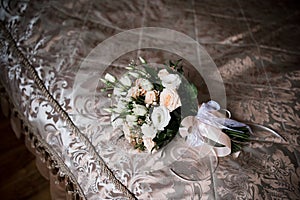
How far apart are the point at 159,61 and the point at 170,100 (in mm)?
438

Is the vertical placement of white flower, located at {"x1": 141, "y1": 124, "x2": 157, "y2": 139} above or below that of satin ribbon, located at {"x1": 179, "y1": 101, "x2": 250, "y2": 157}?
above

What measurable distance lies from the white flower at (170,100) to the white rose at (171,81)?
3 centimetres

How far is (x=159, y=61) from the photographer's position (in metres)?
1.47

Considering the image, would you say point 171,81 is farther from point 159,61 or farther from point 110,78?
point 159,61

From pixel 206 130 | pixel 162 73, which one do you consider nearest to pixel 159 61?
pixel 162 73

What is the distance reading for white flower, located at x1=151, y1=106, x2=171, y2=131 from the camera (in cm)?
104

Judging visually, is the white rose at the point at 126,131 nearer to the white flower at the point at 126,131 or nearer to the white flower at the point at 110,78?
the white flower at the point at 126,131

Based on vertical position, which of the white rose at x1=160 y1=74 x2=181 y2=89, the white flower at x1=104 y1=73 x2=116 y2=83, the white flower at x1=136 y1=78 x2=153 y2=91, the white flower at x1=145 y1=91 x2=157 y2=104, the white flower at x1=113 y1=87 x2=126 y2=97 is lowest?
the white flower at x1=113 y1=87 x2=126 y2=97

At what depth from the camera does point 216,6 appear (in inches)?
71.0

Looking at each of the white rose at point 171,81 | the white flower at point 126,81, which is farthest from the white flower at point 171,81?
the white flower at point 126,81

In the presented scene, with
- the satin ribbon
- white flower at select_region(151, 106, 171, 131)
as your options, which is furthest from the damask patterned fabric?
white flower at select_region(151, 106, 171, 131)

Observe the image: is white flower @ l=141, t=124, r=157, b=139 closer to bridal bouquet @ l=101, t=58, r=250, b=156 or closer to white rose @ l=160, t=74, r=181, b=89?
bridal bouquet @ l=101, t=58, r=250, b=156

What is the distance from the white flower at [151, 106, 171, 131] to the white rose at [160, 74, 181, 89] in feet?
0.27

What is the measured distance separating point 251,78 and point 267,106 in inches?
6.8
